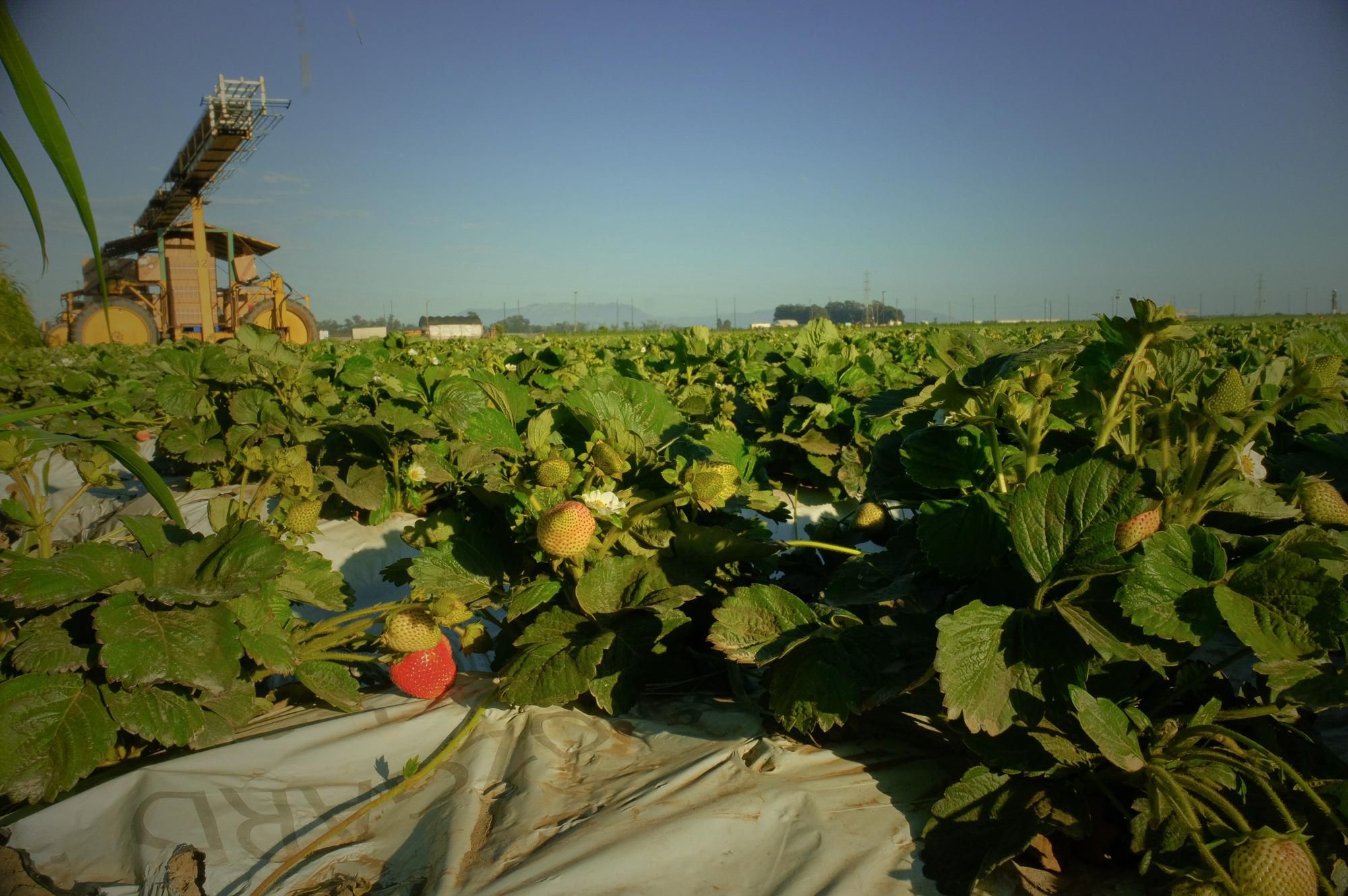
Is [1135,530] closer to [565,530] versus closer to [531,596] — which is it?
[565,530]

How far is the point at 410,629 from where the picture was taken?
1668mm

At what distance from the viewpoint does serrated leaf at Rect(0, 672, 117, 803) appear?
1350mm

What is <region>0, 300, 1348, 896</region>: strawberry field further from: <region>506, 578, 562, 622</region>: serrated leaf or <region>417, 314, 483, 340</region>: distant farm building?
<region>417, 314, 483, 340</region>: distant farm building

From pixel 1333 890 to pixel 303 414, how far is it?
3.75 meters

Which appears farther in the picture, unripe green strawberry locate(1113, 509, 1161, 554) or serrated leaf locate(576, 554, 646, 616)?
serrated leaf locate(576, 554, 646, 616)

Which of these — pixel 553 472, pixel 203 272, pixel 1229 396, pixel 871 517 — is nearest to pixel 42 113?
pixel 553 472

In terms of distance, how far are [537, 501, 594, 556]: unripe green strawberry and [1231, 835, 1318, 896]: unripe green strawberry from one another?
3.34 ft

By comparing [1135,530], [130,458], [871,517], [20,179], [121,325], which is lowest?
[871,517]

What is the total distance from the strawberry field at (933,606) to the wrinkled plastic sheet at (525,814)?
5cm

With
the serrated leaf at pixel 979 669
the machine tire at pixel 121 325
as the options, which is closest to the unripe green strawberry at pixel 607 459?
the serrated leaf at pixel 979 669

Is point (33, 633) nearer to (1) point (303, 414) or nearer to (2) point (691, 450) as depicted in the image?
(2) point (691, 450)

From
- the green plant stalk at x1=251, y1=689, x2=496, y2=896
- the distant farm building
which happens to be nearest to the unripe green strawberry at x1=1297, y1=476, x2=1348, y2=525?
the green plant stalk at x1=251, y1=689, x2=496, y2=896

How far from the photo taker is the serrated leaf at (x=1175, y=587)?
3.63 feet

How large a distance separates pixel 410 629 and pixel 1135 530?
1.32 metres
